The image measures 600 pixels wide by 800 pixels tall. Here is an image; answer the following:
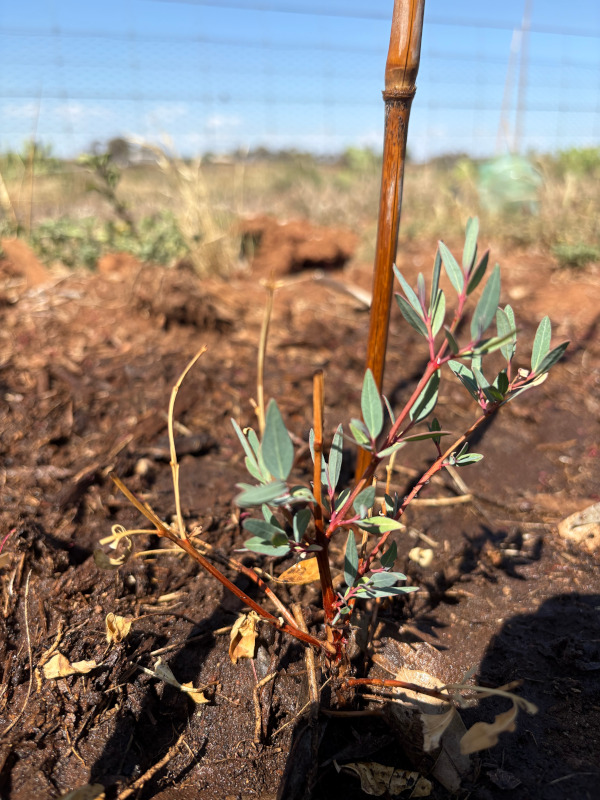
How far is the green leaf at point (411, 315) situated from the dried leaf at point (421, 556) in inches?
32.6

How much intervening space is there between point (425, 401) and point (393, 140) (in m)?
0.63

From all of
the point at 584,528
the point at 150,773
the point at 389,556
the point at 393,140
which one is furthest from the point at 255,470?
the point at 584,528

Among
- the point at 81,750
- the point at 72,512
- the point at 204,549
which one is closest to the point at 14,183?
the point at 72,512

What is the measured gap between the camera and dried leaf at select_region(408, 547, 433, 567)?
5.16 feet

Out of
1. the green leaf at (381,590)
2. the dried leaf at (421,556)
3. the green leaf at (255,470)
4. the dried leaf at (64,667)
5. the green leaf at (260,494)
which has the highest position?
the green leaf at (260,494)

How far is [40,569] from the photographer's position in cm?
144

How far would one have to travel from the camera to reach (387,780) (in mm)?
1108

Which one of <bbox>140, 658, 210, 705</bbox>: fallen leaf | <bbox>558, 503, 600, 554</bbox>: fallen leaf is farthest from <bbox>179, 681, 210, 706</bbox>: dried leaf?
<bbox>558, 503, 600, 554</bbox>: fallen leaf

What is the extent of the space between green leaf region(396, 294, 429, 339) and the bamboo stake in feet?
1.13

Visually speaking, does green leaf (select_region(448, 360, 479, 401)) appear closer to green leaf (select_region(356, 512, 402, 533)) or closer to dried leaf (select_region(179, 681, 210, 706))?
green leaf (select_region(356, 512, 402, 533))

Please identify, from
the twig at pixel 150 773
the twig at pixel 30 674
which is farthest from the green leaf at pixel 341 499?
the twig at pixel 30 674

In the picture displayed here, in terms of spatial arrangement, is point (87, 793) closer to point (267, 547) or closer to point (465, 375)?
point (267, 547)

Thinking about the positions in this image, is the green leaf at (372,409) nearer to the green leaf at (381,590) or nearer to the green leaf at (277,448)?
Answer: the green leaf at (277,448)

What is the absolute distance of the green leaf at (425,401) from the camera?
0.95 m
